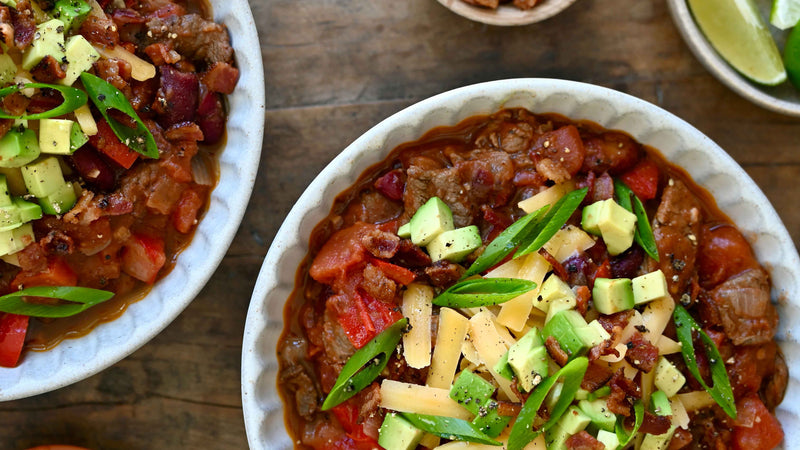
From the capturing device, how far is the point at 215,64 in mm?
2785

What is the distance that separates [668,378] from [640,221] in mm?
590

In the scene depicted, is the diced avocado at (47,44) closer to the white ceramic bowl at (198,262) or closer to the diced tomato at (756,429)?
the white ceramic bowl at (198,262)

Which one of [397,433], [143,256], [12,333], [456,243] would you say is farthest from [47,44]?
[397,433]

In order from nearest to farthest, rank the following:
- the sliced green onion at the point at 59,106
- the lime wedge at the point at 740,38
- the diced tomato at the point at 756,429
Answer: the sliced green onion at the point at 59,106, the diced tomato at the point at 756,429, the lime wedge at the point at 740,38

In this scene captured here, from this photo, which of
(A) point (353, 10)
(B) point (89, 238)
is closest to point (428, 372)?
(B) point (89, 238)

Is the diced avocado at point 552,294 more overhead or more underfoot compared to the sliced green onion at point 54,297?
more overhead

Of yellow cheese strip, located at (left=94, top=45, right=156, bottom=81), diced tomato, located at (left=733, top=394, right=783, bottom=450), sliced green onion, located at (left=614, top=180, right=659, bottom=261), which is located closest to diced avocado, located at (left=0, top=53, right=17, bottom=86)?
yellow cheese strip, located at (left=94, top=45, right=156, bottom=81)

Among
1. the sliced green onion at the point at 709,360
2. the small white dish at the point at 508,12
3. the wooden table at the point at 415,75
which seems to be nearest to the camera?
the sliced green onion at the point at 709,360

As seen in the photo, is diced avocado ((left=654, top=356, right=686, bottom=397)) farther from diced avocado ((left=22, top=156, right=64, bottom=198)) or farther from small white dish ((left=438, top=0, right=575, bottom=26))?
diced avocado ((left=22, top=156, right=64, bottom=198))

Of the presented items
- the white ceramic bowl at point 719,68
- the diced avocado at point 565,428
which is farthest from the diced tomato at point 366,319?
the white ceramic bowl at point 719,68

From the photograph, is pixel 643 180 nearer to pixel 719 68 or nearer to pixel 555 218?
pixel 555 218

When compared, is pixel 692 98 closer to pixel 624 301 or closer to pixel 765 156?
pixel 765 156

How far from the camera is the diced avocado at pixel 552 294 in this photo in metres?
2.53

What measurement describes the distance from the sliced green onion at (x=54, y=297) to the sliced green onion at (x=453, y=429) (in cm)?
132
